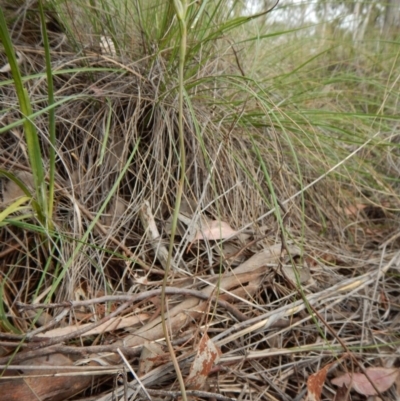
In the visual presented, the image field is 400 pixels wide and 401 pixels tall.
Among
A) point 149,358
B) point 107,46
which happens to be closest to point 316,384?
point 149,358

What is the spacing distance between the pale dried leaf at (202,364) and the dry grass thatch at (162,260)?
23mm

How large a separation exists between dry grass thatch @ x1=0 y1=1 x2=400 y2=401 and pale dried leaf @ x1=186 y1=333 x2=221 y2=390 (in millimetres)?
23

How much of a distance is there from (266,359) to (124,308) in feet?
1.19

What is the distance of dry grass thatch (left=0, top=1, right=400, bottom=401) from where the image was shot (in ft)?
3.30

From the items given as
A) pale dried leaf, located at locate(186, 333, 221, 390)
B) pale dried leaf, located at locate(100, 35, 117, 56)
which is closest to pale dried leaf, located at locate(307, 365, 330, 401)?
pale dried leaf, located at locate(186, 333, 221, 390)

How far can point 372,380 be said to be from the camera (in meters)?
1.14

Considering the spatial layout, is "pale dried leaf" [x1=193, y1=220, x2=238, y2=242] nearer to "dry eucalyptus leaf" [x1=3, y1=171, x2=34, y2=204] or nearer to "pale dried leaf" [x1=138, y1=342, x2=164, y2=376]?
"pale dried leaf" [x1=138, y1=342, x2=164, y2=376]

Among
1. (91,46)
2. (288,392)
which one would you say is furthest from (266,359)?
(91,46)

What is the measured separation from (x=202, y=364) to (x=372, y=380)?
438 mm

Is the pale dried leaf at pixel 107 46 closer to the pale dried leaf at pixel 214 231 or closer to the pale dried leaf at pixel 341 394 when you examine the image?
the pale dried leaf at pixel 214 231

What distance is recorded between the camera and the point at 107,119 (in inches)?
54.2

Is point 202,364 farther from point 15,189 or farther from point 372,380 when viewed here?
point 15,189

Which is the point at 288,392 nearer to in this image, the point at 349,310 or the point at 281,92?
the point at 349,310

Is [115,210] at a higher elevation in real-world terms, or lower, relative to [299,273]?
higher
